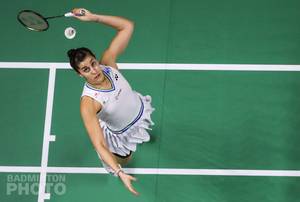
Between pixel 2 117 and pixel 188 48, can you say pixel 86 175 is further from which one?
pixel 188 48

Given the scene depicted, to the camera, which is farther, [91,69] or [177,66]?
[177,66]

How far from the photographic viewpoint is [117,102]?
17.9ft

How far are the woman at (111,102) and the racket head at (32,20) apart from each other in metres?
0.74

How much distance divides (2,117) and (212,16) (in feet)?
10.4

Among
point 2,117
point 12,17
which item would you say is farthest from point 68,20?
point 2,117

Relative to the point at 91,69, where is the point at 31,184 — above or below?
below

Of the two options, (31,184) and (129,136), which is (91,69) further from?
(31,184)

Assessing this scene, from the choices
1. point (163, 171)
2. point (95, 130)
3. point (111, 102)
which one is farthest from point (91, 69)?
point (163, 171)

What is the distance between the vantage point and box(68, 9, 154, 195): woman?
5.07 meters

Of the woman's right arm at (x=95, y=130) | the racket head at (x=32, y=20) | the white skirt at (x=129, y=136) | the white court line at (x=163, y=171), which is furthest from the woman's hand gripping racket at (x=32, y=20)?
the white court line at (x=163, y=171)

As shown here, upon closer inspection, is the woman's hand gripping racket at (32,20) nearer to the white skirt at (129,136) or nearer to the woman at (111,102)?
the woman at (111,102)

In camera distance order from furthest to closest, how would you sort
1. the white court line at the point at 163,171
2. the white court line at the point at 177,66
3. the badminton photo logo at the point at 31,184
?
1. the white court line at the point at 177,66
2. the badminton photo logo at the point at 31,184
3. the white court line at the point at 163,171

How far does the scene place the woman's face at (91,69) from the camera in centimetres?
508

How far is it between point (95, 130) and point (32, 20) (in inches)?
64.6
